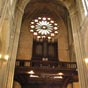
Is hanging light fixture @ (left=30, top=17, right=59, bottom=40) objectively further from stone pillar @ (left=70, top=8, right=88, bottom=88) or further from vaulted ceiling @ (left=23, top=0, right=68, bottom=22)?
stone pillar @ (left=70, top=8, right=88, bottom=88)

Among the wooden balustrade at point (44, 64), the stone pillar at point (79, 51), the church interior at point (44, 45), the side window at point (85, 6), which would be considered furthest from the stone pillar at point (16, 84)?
the side window at point (85, 6)

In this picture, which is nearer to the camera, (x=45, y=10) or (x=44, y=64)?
(x=44, y=64)

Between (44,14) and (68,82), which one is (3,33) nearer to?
(68,82)

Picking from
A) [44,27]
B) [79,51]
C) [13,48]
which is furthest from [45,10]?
[79,51]

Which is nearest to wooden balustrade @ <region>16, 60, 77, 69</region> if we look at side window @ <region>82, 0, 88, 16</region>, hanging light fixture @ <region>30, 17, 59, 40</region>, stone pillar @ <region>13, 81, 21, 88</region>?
stone pillar @ <region>13, 81, 21, 88</region>

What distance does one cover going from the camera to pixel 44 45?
13117mm

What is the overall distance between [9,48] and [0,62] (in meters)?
1.10

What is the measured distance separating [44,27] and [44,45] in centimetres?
178

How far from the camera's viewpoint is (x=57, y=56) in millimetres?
12734

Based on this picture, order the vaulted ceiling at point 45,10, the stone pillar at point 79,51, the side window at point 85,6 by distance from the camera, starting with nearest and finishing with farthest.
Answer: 1. the stone pillar at point 79,51
2. the side window at point 85,6
3. the vaulted ceiling at point 45,10

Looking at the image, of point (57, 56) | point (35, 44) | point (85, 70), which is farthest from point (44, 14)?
point (85, 70)

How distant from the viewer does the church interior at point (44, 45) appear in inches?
334

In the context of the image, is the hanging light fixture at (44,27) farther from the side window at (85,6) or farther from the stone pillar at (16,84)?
the side window at (85,6)

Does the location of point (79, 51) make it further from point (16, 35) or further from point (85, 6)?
point (16, 35)
